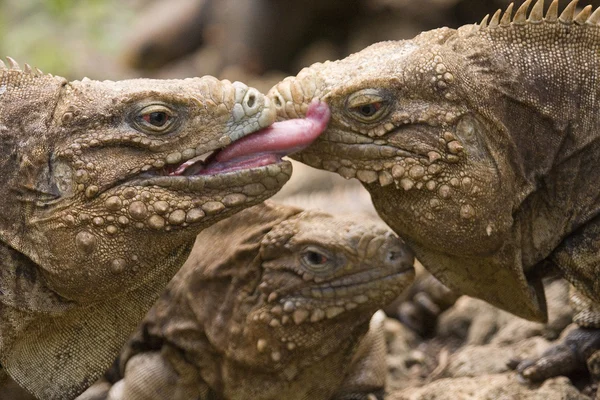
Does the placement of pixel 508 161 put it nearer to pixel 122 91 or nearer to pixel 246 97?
pixel 246 97

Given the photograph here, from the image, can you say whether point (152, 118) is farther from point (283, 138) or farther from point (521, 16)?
point (521, 16)

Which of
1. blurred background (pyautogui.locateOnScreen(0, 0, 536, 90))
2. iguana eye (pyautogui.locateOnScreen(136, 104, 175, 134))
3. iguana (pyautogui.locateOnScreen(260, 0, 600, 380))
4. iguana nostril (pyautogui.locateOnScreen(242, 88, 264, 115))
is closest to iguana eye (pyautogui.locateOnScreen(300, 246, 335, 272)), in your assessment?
iguana (pyautogui.locateOnScreen(260, 0, 600, 380))

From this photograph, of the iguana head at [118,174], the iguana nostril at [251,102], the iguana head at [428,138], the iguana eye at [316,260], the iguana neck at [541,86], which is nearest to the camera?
the iguana head at [118,174]

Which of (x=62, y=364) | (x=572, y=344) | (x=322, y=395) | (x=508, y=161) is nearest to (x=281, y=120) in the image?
(x=508, y=161)

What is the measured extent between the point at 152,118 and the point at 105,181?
335 millimetres

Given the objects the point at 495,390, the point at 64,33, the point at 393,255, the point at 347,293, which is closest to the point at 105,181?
the point at 347,293

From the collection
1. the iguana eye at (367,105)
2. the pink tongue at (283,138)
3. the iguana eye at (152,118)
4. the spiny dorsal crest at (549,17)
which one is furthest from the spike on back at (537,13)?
the iguana eye at (152,118)

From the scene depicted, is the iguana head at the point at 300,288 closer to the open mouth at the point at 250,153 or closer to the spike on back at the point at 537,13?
the open mouth at the point at 250,153

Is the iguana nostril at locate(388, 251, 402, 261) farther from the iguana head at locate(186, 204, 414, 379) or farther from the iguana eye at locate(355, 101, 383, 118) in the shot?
the iguana eye at locate(355, 101, 383, 118)

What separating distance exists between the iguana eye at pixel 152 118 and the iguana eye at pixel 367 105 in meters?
0.89

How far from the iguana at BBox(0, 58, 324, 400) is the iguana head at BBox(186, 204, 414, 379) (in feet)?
3.63

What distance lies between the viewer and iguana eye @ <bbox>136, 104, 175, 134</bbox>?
4008 millimetres

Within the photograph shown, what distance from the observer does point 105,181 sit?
3.96 m

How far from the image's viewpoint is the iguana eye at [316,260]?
523cm
